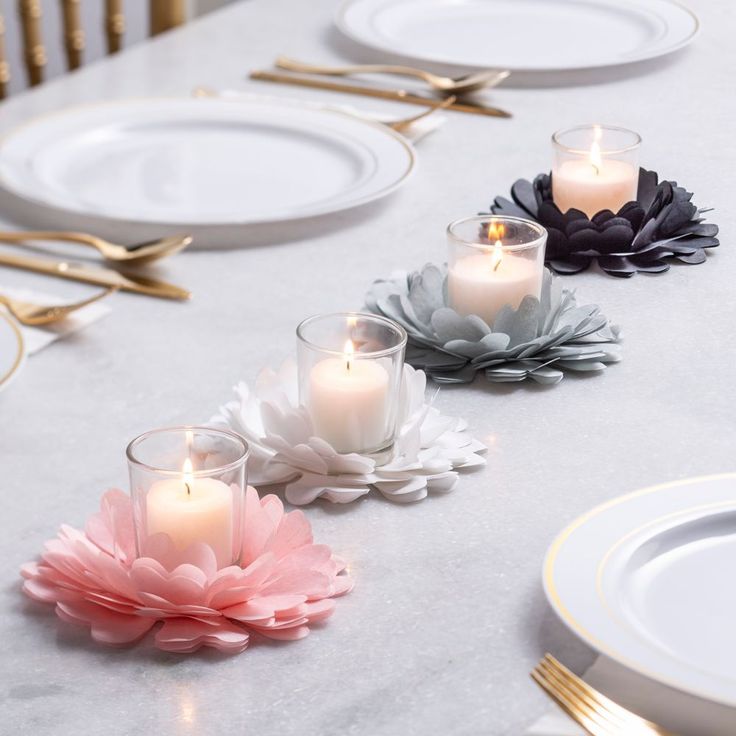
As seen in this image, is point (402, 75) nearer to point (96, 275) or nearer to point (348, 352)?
point (96, 275)

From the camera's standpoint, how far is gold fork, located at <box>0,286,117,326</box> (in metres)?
0.96

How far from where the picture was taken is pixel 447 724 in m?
0.56

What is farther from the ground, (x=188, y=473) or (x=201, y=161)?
(x=188, y=473)

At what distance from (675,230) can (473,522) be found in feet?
1.53

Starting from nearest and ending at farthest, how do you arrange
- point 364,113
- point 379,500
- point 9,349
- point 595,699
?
point 595,699, point 379,500, point 9,349, point 364,113

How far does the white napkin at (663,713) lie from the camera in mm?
532

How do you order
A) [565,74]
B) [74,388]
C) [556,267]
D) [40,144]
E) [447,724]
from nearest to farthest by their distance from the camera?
[447,724] → [74,388] → [556,267] → [40,144] → [565,74]

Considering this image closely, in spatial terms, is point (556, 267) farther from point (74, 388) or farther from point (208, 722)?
point (208, 722)

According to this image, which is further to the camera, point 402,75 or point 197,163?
point 402,75

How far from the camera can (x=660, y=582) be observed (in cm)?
62

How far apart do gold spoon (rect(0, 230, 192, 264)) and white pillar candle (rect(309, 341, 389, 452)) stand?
33 centimetres

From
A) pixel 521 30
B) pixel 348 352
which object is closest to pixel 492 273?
pixel 348 352

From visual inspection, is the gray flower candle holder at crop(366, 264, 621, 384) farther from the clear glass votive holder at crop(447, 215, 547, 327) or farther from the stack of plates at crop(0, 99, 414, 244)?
the stack of plates at crop(0, 99, 414, 244)

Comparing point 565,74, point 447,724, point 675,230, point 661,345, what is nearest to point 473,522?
point 447,724
